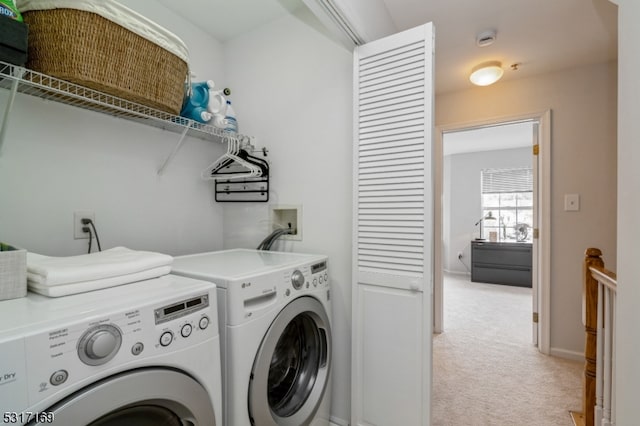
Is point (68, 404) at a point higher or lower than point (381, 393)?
higher

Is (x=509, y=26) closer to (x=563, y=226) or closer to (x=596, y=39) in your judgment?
(x=596, y=39)

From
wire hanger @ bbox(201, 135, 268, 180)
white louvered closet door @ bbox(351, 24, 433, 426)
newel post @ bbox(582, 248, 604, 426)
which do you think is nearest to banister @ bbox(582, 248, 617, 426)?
newel post @ bbox(582, 248, 604, 426)

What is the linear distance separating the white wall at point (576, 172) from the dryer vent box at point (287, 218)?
2175mm

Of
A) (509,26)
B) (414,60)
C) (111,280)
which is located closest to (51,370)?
(111,280)

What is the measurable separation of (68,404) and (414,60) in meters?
1.58

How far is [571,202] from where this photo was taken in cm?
238

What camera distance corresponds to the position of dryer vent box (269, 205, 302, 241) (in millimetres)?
1749

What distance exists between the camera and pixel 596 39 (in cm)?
199

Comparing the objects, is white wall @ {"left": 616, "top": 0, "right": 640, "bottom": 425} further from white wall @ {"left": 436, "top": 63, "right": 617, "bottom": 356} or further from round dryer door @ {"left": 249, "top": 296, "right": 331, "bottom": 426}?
white wall @ {"left": 436, "top": 63, "right": 617, "bottom": 356}

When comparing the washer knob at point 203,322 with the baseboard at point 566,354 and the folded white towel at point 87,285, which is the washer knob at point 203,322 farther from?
the baseboard at point 566,354

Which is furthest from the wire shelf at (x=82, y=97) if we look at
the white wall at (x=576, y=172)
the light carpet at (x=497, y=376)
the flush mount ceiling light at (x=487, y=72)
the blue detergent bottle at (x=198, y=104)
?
the white wall at (x=576, y=172)

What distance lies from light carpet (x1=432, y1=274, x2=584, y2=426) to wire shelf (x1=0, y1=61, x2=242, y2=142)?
2.14m

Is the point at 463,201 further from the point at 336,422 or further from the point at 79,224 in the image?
the point at 79,224

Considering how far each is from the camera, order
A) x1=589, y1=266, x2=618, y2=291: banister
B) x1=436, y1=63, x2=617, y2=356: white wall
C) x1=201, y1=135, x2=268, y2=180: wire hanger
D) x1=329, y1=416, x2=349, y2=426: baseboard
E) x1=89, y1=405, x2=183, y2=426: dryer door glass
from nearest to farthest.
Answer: x1=89, y1=405, x2=183, y2=426: dryer door glass → x1=589, y1=266, x2=618, y2=291: banister → x1=329, y1=416, x2=349, y2=426: baseboard → x1=201, y1=135, x2=268, y2=180: wire hanger → x1=436, y1=63, x2=617, y2=356: white wall
